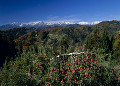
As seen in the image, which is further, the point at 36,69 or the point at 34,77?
the point at 36,69

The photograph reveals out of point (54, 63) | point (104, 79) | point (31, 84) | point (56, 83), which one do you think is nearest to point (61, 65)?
point (54, 63)

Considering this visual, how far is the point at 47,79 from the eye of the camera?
2248 millimetres

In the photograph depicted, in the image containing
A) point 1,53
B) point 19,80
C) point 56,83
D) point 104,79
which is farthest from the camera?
point 1,53

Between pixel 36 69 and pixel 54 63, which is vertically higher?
pixel 54 63

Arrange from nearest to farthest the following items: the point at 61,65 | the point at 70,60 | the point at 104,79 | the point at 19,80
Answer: the point at 19,80 → the point at 61,65 → the point at 70,60 → the point at 104,79

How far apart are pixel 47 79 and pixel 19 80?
0.57 meters

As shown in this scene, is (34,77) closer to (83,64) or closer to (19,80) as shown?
(19,80)

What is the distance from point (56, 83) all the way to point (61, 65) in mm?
418

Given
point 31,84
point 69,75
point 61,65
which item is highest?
point 61,65

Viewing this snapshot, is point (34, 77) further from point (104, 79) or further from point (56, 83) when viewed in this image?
point (104, 79)

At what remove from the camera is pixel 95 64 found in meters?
2.60

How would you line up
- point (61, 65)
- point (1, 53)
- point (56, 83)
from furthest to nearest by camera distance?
point (1, 53) → point (61, 65) → point (56, 83)

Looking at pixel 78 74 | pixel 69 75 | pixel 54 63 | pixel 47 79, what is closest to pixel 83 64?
pixel 78 74

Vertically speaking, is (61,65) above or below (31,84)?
above
